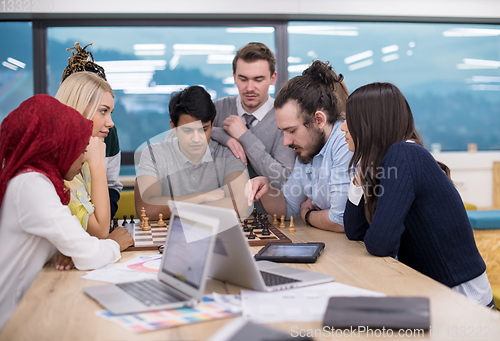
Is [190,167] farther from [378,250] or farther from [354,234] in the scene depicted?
[378,250]

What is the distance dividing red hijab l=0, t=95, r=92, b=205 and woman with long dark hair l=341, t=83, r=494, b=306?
1.06 m

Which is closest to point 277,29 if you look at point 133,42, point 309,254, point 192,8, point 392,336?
point 192,8

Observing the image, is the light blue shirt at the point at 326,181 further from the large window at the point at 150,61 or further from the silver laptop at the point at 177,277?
the large window at the point at 150,61

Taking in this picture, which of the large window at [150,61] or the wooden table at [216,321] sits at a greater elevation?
the large window at [150,61]

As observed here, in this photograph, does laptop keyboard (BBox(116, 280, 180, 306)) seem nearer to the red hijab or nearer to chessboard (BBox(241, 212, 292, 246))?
the red hijab

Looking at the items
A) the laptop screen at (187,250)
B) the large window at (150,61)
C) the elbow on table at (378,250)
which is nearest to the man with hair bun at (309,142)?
the elbow on table at (378,250)

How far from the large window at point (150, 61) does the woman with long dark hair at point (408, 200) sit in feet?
8.90

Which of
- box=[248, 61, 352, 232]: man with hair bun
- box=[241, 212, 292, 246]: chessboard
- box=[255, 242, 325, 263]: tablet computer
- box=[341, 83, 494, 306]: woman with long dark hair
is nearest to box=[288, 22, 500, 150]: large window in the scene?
box=[248, 61, 352, 232]: man with hair bun

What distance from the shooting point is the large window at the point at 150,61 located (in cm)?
408

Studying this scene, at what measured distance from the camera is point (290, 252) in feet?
5.08

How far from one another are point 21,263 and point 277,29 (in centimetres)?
345

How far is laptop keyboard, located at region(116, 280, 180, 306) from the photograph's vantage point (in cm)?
109

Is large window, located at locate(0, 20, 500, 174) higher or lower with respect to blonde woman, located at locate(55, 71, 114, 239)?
higher

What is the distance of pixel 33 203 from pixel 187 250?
21.7 inches
